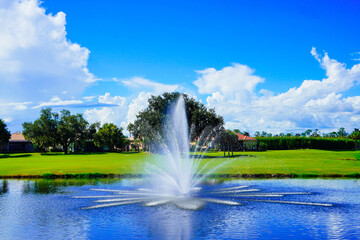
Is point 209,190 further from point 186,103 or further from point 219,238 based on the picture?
point 186,103

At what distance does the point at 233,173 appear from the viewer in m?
38.1

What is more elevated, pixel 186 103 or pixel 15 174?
pixel 186 103

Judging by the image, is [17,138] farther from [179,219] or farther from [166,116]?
[179,219]

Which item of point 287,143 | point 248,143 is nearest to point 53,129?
point 248,143

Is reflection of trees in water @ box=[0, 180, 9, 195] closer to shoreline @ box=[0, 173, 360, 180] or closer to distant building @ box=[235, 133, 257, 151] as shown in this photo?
shoreline @ box=[0, 173, 360, 180]

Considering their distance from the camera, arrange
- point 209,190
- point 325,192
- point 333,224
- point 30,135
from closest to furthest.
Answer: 1. point 333,224
2. point 325,192
3. point 209,190
4. point 30,135

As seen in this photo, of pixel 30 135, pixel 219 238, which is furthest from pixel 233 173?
pixel 30 135

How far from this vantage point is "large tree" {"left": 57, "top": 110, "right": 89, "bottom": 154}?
4341 inches

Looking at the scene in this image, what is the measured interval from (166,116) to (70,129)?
47.3 m

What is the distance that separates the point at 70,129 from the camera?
11094cm

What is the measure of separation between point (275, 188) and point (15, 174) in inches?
1162

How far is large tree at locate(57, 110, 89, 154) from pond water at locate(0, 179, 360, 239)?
3465 inches

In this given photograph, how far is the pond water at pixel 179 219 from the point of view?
575 inches

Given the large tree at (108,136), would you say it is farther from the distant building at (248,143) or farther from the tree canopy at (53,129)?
the distant building at (248,143)
